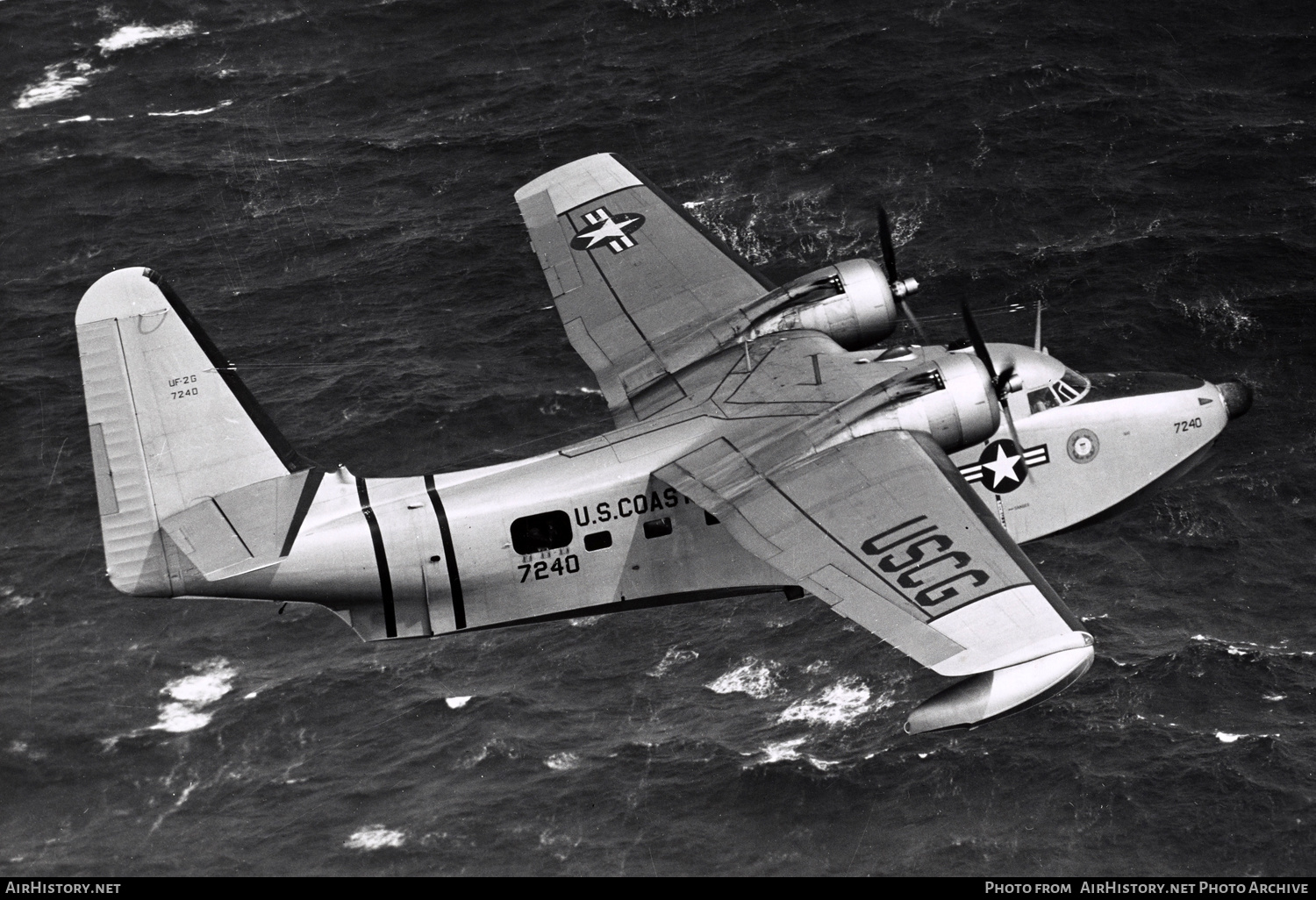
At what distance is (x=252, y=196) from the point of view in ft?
294

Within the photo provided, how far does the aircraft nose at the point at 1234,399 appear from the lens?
52875 mm

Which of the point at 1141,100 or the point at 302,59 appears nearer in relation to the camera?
the point at 1141,100

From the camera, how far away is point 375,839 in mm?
65250

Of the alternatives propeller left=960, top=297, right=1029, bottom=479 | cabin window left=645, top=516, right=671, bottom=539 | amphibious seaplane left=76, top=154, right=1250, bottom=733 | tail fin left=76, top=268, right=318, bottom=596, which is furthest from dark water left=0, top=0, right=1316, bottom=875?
tail fin left=76, top=268, right=318, bottom=596

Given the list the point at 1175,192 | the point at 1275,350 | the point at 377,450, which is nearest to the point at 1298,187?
the point at 1175,192

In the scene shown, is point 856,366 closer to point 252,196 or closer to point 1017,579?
point 1017,579

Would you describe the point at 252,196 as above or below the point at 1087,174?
above

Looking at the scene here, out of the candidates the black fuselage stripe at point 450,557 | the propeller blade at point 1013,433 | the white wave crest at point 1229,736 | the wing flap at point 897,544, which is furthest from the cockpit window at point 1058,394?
the white wave crest at point 1229,736

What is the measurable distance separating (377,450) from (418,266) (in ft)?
40.2

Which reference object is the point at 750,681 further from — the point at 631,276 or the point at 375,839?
the point at 631,276

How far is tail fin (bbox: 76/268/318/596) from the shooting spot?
48500 mm
